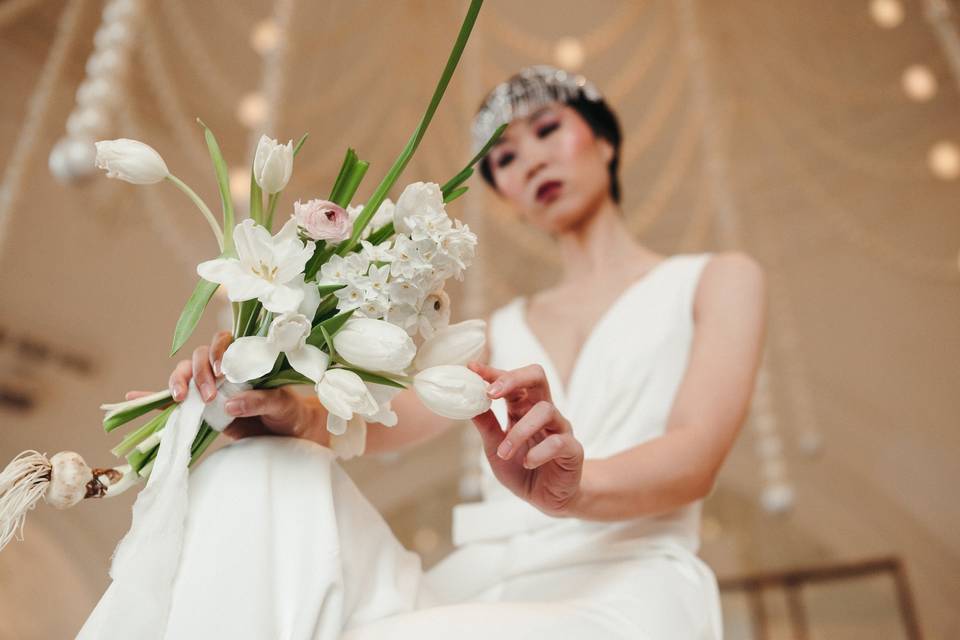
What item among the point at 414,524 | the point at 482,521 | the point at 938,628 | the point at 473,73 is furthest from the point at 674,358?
the point at 414,524

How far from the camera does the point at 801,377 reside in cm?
488

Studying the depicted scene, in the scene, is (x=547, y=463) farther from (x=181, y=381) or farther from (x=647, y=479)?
(x=181, y=381)

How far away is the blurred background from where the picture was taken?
372 centimetres

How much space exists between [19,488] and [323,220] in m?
0.39

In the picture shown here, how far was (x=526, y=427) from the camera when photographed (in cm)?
79

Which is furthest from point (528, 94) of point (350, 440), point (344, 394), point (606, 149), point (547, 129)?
point (344, 394)

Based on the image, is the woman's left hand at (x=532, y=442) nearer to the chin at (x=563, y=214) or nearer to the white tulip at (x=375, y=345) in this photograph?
the white tulip at (x=375, y=345)

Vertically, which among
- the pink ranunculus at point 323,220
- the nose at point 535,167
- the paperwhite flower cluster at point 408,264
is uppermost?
the nose at point 535,167

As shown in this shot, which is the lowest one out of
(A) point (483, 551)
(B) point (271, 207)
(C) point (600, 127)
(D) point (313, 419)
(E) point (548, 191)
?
(A) point (483, 551)

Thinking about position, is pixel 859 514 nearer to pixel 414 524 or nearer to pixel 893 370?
pixel 893 370

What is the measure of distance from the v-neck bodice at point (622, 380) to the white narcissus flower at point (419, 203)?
595 mm

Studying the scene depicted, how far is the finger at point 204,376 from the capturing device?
0.86 meters

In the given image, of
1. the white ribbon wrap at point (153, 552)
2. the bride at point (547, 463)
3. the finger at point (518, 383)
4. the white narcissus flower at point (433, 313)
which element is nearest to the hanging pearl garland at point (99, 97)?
the bride at point (547, 463)

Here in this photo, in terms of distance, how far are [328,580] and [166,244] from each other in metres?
3.68
